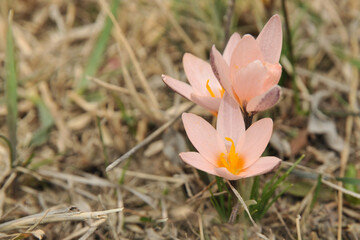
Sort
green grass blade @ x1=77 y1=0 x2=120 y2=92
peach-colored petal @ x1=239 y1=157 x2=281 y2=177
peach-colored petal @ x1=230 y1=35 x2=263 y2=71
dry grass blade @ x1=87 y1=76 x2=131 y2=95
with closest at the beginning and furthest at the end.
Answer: peach-colored petal @ x1=239 y1=157 x2=281 y2=177
peach-colored petal @ x1=230 y1=35 x2=263 y2=71
dry grass blade @ x1=87 y1=76 x2=131 y2=95
green grass blade @ x1=77 y1=0 x2=120 y2=92

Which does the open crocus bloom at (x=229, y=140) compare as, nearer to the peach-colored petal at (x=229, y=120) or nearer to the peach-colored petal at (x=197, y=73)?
the peach-colored petal at (x=229, y=120)

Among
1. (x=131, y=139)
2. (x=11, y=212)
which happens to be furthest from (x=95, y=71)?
(x=11, y=212)

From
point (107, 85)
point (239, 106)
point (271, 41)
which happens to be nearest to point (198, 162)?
point (239, 106)

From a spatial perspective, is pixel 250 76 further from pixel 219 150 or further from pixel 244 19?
pixel 244 19

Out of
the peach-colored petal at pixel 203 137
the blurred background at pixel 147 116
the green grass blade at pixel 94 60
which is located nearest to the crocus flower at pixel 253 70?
the peach-colored petal at pixel 203 137

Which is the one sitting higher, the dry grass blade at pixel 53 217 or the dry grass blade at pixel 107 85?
the dry grass blade at pixel 107 85

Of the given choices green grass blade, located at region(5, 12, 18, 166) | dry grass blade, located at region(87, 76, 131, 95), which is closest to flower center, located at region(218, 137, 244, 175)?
dry grass blade, located at region(87, 76, 131, 95)

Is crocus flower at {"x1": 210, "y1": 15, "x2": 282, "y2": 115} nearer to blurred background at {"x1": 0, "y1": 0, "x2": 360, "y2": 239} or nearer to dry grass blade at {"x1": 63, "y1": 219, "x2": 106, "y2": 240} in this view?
blurred background at {"x1": 0, "y1": 0, "x2": 360, "y2": 239}
